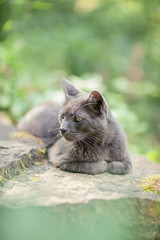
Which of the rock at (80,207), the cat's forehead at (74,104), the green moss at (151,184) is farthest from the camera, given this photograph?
the cat's forehead at (74,104)

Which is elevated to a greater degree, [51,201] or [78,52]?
[78,52]

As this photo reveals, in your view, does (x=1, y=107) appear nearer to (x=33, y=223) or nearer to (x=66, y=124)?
(x=66, y=124)

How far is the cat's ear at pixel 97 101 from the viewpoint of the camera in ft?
8.94

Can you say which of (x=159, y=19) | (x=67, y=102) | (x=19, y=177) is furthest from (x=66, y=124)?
(x=159, y=19)

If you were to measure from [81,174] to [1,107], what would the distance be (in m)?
3.61

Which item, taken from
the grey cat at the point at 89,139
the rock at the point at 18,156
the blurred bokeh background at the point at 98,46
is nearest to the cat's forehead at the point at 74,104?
the grey cat at the point at 89,139

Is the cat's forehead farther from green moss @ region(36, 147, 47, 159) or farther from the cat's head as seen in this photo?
green moss @ region(36, 147, 47, 159)

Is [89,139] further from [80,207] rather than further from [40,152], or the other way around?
[80,207]

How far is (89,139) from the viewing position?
9.81ft

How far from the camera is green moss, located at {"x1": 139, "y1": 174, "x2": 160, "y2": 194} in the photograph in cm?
249

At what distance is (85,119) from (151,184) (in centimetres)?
91

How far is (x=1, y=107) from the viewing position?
5883mm

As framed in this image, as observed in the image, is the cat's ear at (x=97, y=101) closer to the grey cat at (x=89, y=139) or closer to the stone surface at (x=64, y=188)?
the grey cat at (x=89, y=139)

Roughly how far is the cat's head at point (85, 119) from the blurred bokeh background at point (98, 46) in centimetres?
343
